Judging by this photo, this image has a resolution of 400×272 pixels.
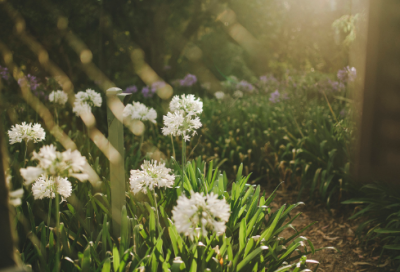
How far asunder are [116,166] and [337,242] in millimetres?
2175

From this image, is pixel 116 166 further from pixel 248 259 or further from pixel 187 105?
pixel 248 259

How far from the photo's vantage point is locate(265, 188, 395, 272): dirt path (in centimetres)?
230

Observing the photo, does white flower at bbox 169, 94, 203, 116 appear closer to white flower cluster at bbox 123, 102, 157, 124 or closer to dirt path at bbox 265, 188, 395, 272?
white flower cluster at bbox 123, 102, 157, 124

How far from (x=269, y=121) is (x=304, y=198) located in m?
1.55

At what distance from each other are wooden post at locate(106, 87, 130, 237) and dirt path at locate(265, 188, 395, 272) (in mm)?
1334

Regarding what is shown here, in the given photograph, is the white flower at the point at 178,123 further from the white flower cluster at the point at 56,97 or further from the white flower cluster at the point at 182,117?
the white flower cluster at the point at 56,97

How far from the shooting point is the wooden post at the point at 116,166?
5.16 feet

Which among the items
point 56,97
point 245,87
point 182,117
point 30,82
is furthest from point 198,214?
point 245,87

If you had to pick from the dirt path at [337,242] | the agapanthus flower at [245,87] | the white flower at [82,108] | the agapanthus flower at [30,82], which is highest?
the agapanthus flower at [245,87]

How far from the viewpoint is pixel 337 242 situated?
8.58 feet

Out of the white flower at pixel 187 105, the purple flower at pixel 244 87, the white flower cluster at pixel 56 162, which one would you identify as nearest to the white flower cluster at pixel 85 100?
the white flower at pixel 187 105

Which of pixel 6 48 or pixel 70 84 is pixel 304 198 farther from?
pixel 6 48

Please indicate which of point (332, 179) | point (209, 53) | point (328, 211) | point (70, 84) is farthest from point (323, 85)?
point (209, 53)

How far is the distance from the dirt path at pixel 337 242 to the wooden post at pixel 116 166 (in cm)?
133
